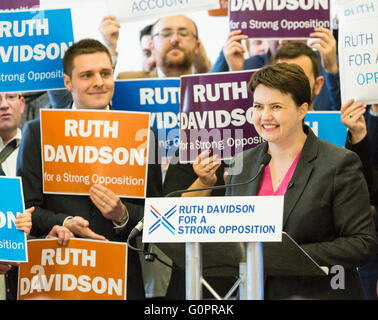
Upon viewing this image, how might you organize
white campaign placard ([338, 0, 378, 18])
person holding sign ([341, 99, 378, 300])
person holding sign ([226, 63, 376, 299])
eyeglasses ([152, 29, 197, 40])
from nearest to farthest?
person holding sign ([226, 63, 376, 299]), person holding sign ([341, 99, 378, 300]), white campaign placard ([338, 0, 378, 18]), eyeglasses ([152, 29, 197, 40])

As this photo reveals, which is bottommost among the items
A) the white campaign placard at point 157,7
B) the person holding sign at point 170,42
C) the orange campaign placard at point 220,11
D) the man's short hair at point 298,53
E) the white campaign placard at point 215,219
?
the white campaign placard at point 215,219

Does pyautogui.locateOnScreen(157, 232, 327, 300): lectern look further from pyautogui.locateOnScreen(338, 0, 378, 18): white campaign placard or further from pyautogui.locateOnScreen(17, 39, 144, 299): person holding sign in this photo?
pyautogui.locateOnScreen(338, 0, 378, 18): white campaign placard

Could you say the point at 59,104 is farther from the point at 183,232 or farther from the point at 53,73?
the point at 183,232

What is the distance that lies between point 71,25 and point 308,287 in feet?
8.19

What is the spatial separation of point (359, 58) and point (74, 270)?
209cm

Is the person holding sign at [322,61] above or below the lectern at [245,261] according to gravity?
above

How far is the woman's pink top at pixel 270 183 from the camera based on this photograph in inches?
152

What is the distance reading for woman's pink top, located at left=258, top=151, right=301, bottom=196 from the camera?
12.6ft

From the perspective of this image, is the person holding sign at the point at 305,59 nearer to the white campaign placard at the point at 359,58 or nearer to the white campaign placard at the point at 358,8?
the white campaign placard at the point at 359,58

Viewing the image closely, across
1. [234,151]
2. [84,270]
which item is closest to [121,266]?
[84,270]

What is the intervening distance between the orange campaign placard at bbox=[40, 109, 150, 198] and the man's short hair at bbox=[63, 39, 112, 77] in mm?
358

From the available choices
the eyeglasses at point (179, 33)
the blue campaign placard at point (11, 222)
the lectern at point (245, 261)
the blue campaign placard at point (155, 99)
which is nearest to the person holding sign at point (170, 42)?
the eyeglasses at point (179, 33)

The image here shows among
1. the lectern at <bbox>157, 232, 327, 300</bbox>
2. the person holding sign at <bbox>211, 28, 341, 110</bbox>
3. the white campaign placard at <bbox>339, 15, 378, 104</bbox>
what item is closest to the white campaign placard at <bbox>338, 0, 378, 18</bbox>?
the white campaign placard at <bbox>339, 15, 378, 104</bbox>

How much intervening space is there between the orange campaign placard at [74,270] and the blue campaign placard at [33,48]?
43.8 inches
